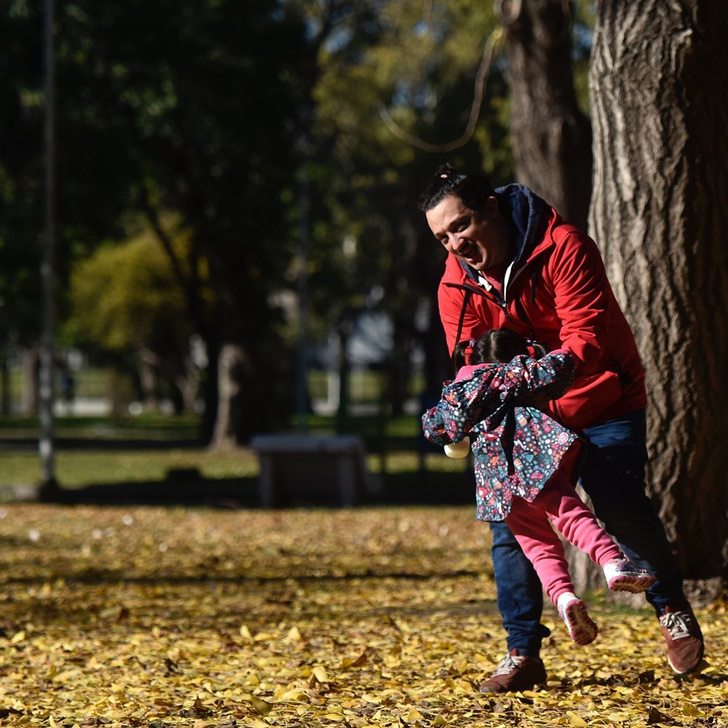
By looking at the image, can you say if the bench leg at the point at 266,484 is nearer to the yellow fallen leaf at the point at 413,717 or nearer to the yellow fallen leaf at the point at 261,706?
the yellow fallen leaf at the point at 261,706

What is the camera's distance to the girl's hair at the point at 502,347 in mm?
4875

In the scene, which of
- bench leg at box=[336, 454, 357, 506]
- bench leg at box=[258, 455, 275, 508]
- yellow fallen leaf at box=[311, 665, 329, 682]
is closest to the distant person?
bench leg at box=[258, 455, 275, 508]

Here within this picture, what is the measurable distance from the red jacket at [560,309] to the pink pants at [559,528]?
0.93 feet

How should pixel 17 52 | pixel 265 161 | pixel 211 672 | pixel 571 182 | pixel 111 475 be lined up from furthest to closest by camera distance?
pixel 265 161
pixel 111 475
pixel 17 52
pixel 571 182
pixel 211 672

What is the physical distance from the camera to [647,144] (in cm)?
683

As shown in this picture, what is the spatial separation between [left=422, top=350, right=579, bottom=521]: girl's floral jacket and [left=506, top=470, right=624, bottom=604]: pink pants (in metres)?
0.09

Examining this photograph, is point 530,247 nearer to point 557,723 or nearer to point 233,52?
point 557,723

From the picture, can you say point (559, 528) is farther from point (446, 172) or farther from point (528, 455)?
point (446, 172)

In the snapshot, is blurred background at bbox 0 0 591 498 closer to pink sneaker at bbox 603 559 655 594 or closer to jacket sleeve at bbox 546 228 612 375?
jacket sleeve at bbox 546 228 612 375

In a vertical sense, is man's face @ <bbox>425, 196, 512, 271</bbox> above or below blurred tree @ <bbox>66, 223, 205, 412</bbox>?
below

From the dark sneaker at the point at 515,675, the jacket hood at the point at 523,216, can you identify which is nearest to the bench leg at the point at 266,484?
the dark sneaker at the point at 515,675

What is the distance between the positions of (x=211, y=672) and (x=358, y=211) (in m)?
41.2

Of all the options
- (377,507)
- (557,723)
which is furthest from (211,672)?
(377,507)

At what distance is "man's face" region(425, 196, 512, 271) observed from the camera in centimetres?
479
